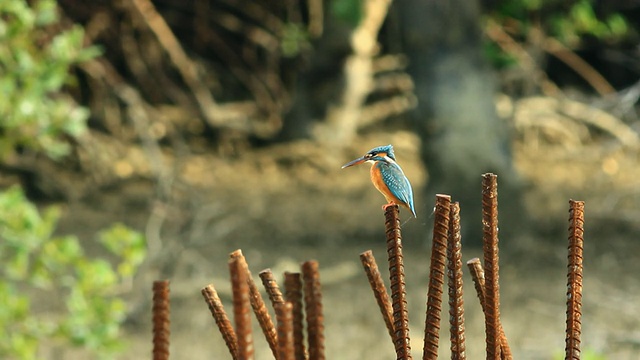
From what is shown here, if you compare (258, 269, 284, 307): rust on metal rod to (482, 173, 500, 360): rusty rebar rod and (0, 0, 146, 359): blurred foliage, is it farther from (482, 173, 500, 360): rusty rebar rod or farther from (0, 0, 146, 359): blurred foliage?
(0, 0, 146, 359): blurred foliage

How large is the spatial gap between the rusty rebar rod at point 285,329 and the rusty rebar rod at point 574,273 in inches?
18.5

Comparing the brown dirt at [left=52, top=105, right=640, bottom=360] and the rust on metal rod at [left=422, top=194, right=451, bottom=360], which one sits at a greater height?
the brown dirt at [left=52, top=105, right=640, bottom=360]

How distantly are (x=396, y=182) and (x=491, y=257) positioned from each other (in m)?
0.17

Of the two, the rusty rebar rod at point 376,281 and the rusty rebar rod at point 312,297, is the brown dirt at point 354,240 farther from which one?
the rusty rebar rod at point 312,297

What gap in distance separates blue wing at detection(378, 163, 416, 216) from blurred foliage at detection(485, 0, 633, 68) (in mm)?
7353

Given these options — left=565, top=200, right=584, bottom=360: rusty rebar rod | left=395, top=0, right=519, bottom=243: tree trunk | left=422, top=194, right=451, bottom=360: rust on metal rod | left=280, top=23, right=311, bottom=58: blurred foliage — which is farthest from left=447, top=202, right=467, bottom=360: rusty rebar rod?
left=280, top=23, right=311, bottom=58: blurred foliage

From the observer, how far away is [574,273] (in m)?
1.62

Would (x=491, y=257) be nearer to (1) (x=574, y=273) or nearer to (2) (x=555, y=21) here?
(1) (x=574, y=273)

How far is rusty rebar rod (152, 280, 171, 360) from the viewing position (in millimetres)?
1535

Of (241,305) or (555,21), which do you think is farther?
(555,21)

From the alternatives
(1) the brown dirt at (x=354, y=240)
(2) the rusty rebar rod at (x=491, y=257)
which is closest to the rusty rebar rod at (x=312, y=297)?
(2) the rusty rebar rod at (x=491, y=257)

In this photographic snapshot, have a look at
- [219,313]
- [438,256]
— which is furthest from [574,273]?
[219,313]

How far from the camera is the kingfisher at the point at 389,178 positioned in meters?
1.54

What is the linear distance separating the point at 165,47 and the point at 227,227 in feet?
7.10
